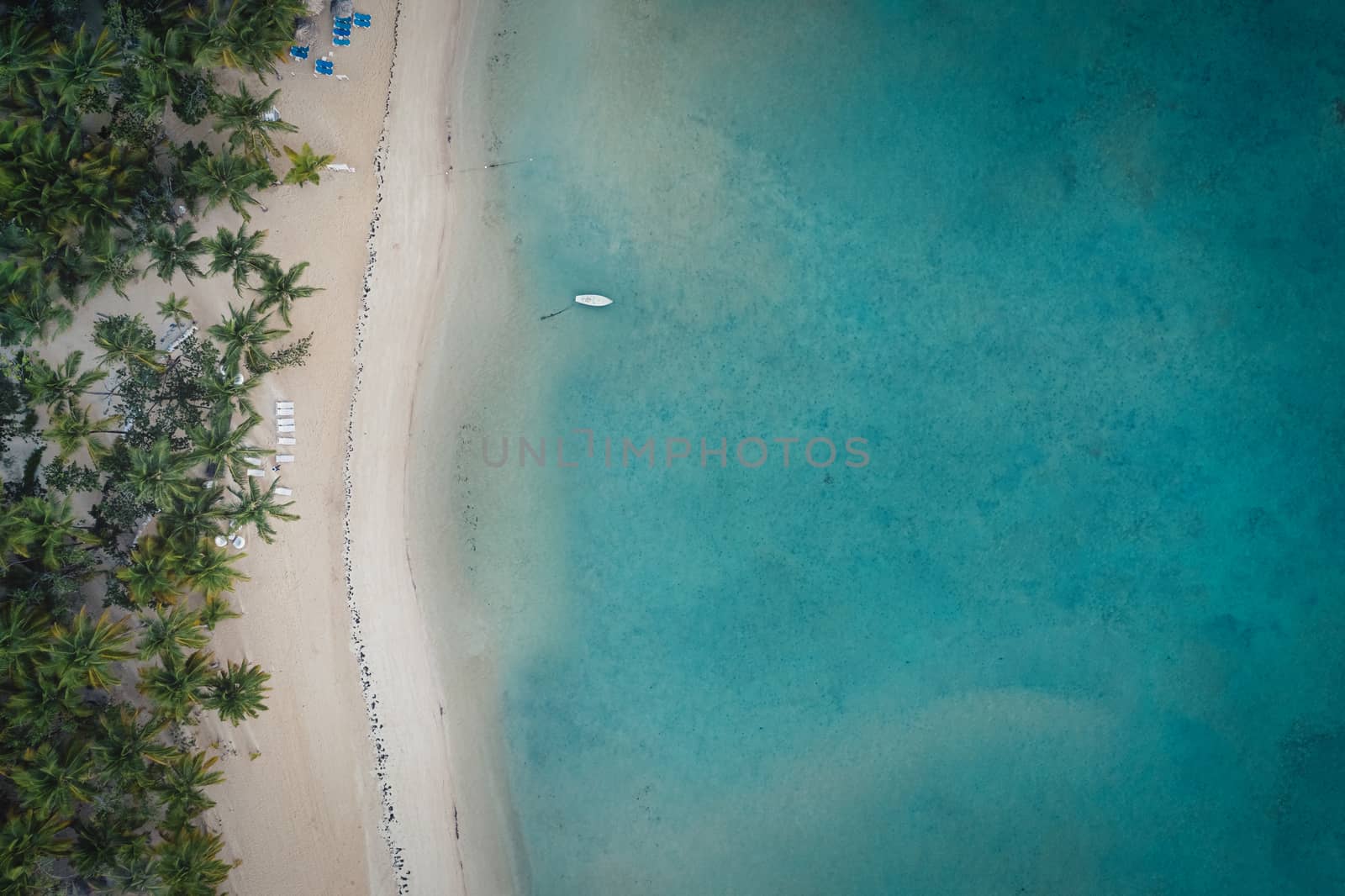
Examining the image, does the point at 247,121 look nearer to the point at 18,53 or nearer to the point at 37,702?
the point at 18,53

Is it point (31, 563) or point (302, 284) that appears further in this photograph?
point (302, 284)

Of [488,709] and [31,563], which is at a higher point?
[31,563]

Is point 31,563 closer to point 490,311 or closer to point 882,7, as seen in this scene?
point 490,311

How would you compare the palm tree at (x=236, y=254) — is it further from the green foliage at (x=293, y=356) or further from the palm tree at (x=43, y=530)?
the palm tree at (x=43, y=530)

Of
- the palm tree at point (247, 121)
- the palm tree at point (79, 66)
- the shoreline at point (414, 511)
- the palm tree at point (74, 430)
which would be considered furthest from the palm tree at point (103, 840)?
the palm tree at point (79, 66)

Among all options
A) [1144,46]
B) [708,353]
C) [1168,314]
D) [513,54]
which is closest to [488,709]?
[708,353]

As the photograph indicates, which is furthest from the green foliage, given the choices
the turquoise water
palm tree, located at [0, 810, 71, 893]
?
palm tree, located at [0, 810, 71, 893]
